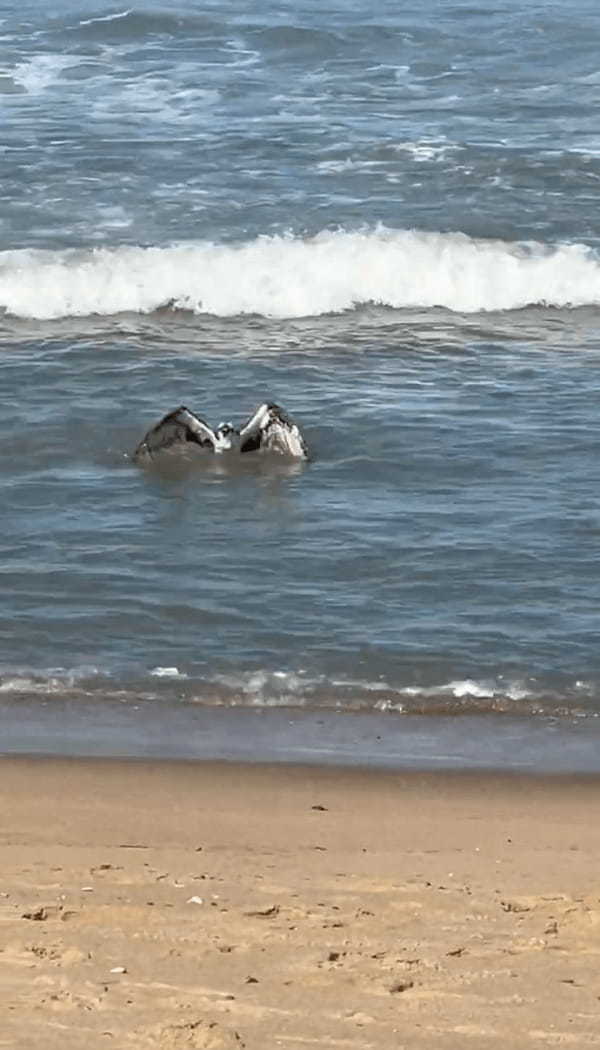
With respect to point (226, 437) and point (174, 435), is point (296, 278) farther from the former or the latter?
point (174, 435)

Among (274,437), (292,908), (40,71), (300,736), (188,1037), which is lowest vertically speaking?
(300,736)

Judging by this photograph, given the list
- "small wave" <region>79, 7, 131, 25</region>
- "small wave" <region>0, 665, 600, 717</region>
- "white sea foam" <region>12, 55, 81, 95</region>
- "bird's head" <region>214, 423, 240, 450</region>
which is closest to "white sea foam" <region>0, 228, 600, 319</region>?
"bird's head" <region>214, 423, 240, 450</region>

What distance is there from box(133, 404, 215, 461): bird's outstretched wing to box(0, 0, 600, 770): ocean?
6.0 inches

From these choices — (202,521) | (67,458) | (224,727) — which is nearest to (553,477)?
(202,521)

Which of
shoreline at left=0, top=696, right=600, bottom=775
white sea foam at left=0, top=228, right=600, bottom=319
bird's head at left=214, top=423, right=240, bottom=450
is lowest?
shoreline at left=0, top=696, right=600, bottom=775

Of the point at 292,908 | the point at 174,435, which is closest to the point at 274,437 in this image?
the point at 174,435

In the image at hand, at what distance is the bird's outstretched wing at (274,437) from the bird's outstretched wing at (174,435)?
9.0 inches

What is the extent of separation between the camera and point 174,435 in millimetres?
12266

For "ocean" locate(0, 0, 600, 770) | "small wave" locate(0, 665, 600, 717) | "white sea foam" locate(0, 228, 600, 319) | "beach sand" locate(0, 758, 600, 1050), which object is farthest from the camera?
"white sea foam" locate(0, 228, 600, 319)

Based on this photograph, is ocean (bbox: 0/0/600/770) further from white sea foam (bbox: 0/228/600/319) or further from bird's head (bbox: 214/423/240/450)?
bird's head (bbox: 214/423/240/450)

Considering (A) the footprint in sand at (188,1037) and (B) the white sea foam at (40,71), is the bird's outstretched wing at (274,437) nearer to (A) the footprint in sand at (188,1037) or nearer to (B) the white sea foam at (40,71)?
(A) the footprint in sand at (188,1037)

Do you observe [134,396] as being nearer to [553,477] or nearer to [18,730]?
[553,477]

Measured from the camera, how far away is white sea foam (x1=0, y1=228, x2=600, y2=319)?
1619cm

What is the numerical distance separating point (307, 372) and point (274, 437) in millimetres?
1909
